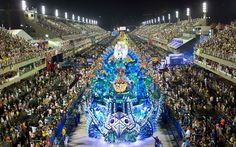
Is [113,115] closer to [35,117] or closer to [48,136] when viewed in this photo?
[48,136]

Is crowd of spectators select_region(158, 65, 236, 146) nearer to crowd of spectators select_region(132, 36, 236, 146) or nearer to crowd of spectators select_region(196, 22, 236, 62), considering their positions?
crowd of spectators select_region(132, 36, 236, 146)

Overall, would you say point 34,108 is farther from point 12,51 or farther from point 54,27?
point 54,27

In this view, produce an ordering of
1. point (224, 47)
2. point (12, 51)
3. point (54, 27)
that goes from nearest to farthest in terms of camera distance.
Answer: point (12, 51), point (224, 47), point (54, 27)

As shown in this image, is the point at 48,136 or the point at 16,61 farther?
the point at 16,61

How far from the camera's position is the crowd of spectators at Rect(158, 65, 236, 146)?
23.0 meters

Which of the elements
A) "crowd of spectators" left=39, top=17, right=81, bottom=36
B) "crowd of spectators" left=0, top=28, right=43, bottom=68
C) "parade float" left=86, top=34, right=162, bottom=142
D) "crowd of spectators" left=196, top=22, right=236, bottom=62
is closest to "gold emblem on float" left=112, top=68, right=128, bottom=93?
"parade float" left=86, top=34, right=162, bottom=142

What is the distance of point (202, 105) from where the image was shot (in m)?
32.9

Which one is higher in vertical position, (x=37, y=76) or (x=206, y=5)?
(x=206, y=5)

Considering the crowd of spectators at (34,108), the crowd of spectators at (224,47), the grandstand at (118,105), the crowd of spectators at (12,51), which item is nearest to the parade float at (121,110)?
the grandstand at (118,105)

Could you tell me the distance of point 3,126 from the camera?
2584cm

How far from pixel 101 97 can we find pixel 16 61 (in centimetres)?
1826

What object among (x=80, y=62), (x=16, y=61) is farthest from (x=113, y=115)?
(x=80, y=62)

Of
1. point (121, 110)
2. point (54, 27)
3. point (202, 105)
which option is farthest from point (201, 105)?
point (54, 27)

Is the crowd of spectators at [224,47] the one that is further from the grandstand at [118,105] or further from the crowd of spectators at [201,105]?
the crowd of spectators at [201,105]
